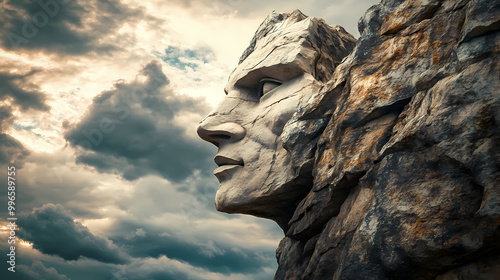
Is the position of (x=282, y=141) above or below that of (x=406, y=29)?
below

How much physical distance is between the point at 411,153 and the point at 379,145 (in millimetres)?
487

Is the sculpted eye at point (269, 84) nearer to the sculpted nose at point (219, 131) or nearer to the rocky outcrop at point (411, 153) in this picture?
the sculpted nose at point (219, 131)

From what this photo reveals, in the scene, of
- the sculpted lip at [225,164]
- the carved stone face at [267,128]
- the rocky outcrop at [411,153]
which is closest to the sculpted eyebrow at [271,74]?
the carved stone face at [267,128]

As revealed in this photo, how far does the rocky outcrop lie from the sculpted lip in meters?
1.24

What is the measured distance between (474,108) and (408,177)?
2.45 feet

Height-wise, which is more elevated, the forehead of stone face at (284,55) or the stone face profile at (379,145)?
the forehead of stone face at (284,55)

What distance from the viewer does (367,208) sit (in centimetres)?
379

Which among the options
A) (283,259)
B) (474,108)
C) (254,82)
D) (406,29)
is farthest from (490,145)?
(254,82)

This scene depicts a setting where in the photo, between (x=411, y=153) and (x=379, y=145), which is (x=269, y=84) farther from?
(x=411, y=153)

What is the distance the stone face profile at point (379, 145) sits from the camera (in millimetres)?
3068

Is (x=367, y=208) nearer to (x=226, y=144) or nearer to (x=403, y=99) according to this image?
(x=403, y=99)

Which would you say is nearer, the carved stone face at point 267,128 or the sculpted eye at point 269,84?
the carved stone face at point 267,128

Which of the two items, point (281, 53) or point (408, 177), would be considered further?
point (281, 53)

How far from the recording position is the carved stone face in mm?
5262
